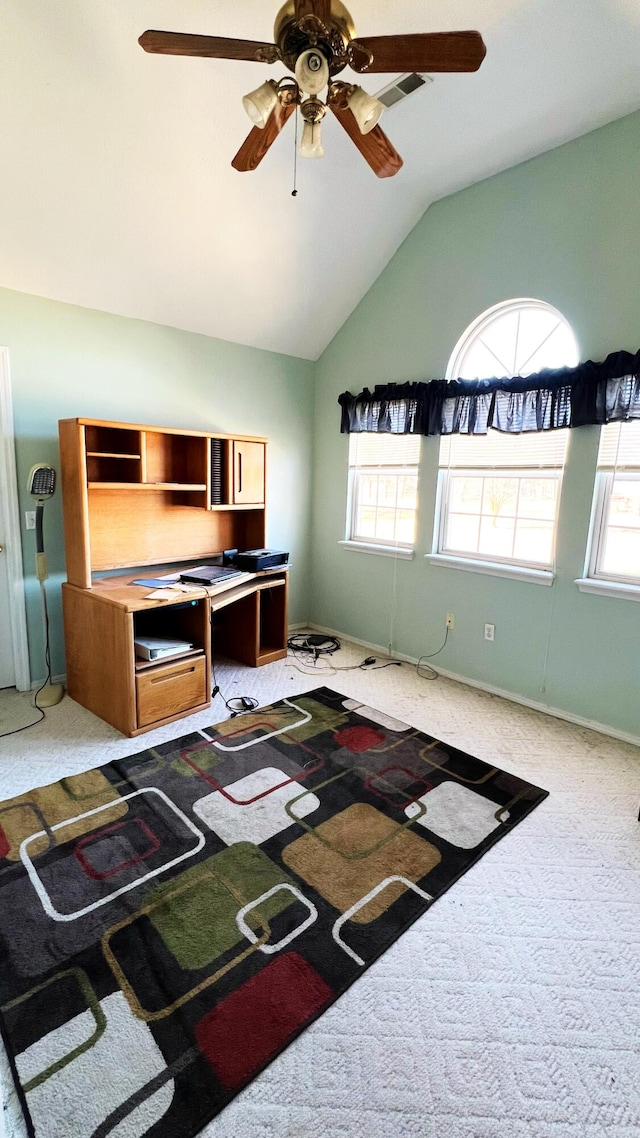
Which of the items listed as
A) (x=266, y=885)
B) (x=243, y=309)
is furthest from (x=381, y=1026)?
(x=243, y=309)

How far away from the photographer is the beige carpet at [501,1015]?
1.12 metres

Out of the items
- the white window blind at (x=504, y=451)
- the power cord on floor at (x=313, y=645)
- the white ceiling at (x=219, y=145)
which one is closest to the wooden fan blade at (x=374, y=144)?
the white ceiling at (x=219, y=145)

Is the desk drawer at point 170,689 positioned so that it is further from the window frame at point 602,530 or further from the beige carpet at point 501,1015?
the window frame at point 602,530

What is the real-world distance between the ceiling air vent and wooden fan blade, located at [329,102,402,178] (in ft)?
2.67

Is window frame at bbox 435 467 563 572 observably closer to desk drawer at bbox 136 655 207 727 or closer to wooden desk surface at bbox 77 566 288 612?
wooden desk surface at bbox 77 566 288 612

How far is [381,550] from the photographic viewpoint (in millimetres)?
3895

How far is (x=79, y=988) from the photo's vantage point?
1366 mm

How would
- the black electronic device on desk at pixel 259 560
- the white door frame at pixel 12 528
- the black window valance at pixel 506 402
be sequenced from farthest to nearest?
the black electronic device on desk at pixel 259 560, the white door frame at pixel 12 528, the black window valance at pixel 506 402

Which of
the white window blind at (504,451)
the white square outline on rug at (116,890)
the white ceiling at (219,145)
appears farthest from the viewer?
the white window blind at (504,451)

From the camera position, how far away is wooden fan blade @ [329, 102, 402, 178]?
66.6 inches

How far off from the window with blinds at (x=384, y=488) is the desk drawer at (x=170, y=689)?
1797mm

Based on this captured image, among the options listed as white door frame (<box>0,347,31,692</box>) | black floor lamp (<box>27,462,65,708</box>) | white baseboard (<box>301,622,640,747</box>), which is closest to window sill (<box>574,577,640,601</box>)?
white baseboard (<box>301,622,640,747</box>)

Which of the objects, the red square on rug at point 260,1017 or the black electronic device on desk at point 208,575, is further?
the black electronic device on desk at point 208,575

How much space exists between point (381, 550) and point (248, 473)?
119 centimetres
